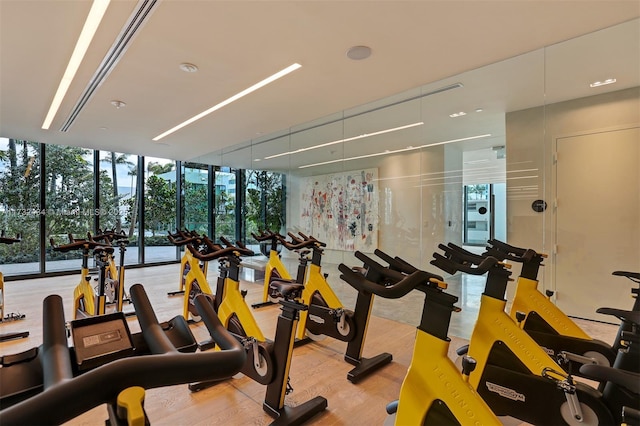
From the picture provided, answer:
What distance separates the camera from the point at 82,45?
107 inches

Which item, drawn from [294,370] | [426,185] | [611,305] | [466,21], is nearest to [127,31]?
[466,21]

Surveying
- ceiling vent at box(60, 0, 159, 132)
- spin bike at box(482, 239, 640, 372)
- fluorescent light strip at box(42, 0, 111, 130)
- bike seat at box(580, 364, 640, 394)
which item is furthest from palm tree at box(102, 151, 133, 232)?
bike seat at box(580, 364, 640, 394)

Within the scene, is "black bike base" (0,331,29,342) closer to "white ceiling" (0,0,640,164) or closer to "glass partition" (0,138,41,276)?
"white ceiling" (0,0,640,164)

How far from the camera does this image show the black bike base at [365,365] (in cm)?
257

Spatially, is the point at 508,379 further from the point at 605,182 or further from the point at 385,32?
the point at 605,182

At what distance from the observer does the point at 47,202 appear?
22.0ft

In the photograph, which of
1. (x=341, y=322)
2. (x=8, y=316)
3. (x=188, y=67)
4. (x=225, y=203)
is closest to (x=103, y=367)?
(x=341, y=322)

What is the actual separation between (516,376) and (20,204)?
8.53 m

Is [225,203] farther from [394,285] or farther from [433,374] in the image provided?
[433,374]

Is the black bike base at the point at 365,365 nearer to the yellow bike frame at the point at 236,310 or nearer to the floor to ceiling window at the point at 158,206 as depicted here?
the yellow bike frame at the point at 236,310

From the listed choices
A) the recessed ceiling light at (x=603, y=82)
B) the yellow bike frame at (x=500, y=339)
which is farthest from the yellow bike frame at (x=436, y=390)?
the recessed ceiling light at (x=603, y=82)

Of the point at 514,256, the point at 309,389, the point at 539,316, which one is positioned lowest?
the point at 309,389

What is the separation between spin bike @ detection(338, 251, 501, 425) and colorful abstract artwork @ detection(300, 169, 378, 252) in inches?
126

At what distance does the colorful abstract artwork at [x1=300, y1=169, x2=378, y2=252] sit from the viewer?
4734 millimetres
